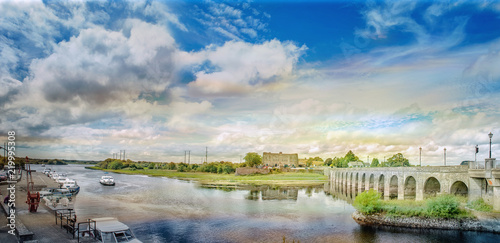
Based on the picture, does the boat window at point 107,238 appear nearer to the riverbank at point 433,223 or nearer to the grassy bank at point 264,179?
the riverbank at point 433,223

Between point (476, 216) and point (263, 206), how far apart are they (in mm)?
31018

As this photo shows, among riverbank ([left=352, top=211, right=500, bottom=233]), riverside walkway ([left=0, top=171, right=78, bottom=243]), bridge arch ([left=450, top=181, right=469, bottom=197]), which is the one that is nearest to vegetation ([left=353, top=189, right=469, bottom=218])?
riverbank ([left=352, top=211, right=500, bottom=233])

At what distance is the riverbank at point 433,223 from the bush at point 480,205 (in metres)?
1.48

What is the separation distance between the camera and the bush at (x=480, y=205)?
117 ft

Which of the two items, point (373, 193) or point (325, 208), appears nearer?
point (373, 193)

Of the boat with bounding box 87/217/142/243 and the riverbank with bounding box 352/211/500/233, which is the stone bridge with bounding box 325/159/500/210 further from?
the boat with bounding box 87/217/142/243

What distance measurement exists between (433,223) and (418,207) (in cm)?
308

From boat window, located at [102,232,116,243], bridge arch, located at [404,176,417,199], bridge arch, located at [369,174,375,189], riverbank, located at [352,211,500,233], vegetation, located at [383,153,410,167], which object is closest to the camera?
boat window, located at [102,232,116,243]

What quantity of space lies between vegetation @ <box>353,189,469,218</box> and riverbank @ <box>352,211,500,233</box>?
0.60m

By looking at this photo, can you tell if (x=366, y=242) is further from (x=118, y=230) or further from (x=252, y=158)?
(x=252, y=158)

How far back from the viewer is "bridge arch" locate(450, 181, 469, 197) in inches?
1671

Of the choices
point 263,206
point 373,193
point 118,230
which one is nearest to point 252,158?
point 263,206

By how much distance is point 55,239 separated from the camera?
23750 mm

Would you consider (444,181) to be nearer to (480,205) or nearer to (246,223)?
(480,205)
